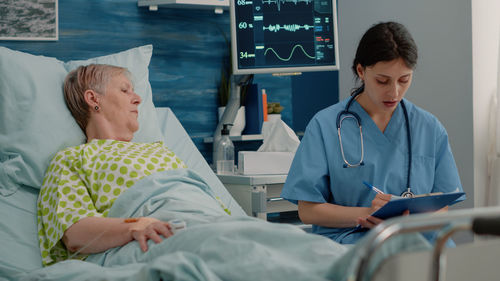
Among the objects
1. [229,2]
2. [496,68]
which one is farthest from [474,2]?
[229,2]

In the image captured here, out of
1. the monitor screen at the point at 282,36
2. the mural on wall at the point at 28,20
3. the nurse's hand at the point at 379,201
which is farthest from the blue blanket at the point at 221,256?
the mural on wall at the point at 28,20

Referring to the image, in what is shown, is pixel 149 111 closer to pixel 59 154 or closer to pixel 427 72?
pixel 59 154

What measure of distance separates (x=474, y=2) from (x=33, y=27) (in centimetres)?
194

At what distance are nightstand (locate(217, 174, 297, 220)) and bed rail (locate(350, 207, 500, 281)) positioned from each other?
1560mm

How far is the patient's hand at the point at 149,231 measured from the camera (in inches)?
65.7

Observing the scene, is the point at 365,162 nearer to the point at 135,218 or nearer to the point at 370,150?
the point at 370,150

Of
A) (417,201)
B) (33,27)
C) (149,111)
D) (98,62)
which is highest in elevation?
(33,27)

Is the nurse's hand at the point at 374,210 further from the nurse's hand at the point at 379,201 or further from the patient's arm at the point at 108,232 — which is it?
the patient's arm at the point at 108,232

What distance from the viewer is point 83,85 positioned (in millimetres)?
2184

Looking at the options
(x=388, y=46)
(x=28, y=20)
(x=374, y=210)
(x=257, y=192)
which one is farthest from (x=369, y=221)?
(x=28, y=20)

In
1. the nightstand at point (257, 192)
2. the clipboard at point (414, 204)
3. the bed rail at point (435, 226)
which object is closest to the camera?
the bed rail at point (435, 226)

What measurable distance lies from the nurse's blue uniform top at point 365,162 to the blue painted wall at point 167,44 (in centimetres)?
114

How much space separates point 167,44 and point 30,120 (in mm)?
956

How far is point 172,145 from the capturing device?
8.25ft
